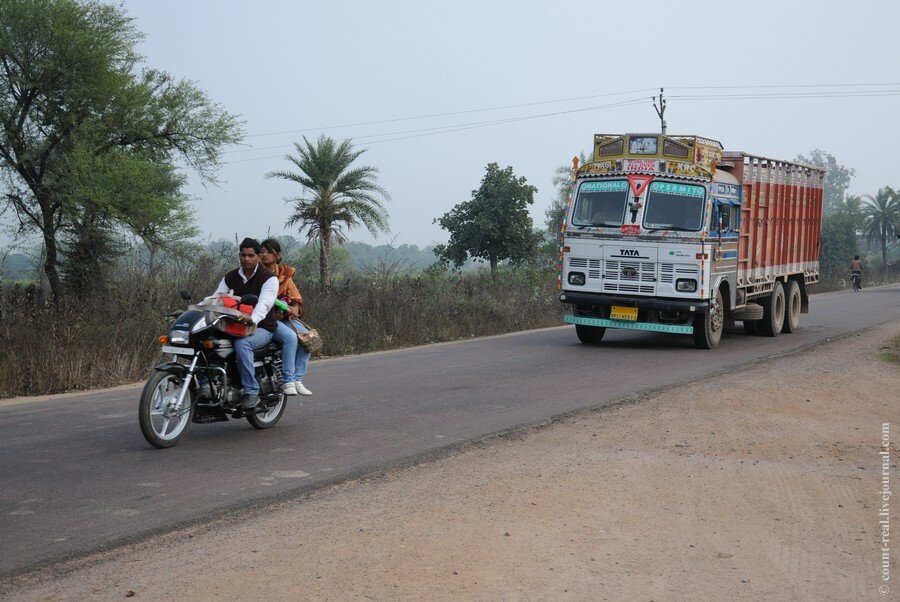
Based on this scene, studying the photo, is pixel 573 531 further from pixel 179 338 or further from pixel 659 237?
pixel 659 237

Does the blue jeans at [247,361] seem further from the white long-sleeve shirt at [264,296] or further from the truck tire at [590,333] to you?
the truck tire at [590,333]

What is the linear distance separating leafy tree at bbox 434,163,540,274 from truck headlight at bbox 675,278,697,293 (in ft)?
82.9

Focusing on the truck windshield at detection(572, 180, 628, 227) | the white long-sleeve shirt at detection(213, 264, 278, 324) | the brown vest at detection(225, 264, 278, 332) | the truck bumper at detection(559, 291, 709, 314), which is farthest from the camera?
the truck windshield at detection(572, 180, 628, 227)

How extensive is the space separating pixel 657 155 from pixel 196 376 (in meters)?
11.1

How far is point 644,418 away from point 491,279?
16.2 meters

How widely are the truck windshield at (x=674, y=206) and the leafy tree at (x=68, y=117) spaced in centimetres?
1740

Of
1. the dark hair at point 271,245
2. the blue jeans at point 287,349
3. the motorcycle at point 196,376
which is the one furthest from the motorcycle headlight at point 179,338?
the dark hair at point 271,245

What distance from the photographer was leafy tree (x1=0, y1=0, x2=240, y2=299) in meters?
28.1

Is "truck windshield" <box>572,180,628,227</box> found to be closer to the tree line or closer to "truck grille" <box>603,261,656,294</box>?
"truck grille" <box>603,261,656,294</box>

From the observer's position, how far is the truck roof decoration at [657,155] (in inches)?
663

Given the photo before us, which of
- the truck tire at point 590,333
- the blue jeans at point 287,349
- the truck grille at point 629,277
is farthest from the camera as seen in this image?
the truck tire at point 590,333

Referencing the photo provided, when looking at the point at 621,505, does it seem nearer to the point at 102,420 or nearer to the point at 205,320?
the point at 205,320

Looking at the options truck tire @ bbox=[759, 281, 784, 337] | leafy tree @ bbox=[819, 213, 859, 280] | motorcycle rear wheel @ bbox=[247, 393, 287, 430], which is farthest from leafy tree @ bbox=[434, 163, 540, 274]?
leafy tree @ bbox=[819, 213, 859, 280]

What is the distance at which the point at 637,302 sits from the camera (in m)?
16.8
